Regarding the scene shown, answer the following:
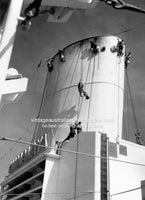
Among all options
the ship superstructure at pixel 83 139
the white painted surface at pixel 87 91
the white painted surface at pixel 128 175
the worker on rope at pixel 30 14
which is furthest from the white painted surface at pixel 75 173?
the worker on rope at pixel 30 14

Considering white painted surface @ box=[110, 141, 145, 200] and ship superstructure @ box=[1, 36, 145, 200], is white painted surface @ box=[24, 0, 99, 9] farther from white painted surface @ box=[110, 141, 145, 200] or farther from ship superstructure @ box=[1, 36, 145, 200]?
white painted surface @ box=[110, 141, 145, 200]

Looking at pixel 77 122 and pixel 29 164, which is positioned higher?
pixel 77 122

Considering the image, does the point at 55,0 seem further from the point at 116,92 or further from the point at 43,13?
the point at 116,92

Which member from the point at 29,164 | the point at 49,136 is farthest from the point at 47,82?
the point at 29,164

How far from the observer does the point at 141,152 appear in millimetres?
16406

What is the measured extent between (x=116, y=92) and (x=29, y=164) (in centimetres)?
917

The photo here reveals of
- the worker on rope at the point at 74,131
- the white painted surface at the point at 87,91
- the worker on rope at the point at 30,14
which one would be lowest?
the worker on rope at the point at 30,14

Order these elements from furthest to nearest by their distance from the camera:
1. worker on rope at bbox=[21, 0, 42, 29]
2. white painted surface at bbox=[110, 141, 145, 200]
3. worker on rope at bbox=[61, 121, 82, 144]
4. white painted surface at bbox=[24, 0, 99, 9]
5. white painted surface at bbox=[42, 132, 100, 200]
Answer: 1. worker on rope at bbox=[61, 121, 82, 144]
2. white painted surface at bbox=[110, 141, 145, 200]
3. white painted surface at bbox=[42, 132, 100, 200]
4. white painted surface at bbox=[24, 0, 99, 9]
5. worker on rope at bbox=[21, 0, 42, 29]

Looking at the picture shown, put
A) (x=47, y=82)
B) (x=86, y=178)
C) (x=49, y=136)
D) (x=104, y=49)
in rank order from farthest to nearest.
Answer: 1. (x=47, y=82)
2. (x=104, y=49)
3. (x=49, y=136)
4. (x=86, y=178)

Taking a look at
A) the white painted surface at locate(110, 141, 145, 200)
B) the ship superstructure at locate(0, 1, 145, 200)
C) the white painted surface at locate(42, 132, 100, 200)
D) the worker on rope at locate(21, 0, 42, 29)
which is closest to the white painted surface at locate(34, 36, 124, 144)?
the ship superstructure at locate(0, 1, 145, 200)

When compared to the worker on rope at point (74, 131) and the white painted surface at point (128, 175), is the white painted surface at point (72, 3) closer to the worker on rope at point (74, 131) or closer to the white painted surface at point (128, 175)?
the white painted surface at point (128, 175)

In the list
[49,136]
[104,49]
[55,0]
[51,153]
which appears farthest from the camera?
[104,49]

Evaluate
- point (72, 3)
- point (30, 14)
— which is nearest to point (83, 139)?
point (72, 3)

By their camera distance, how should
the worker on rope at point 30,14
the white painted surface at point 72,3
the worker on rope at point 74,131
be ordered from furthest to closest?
1. the worker on rope at point 74,131
2. the white painted surface at point 72,3
3. the worker on rope at point 30,14
